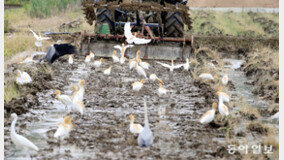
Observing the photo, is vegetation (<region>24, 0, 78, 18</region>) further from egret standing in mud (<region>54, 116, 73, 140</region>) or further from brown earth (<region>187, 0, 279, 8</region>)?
egret standing in mud (<region>54, 116, 73, 140</region>)

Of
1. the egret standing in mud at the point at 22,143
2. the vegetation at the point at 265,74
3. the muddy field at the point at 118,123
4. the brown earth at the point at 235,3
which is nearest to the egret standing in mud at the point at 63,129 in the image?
the muddy field at the point at 118,123

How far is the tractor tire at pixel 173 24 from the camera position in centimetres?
1534

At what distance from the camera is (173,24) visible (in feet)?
50.6

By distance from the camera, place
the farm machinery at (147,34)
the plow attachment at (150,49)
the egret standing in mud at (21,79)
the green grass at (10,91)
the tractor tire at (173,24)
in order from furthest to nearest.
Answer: the tractor tire at (173,24)
the plow attachment at (150,49)
the farm machinery at (147,34)
the egret standing in mud at (21,79)
the green grass at (10,91)

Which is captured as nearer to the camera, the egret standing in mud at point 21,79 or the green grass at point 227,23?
the egret standing in mud at point 21,79

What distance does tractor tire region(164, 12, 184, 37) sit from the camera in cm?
1534

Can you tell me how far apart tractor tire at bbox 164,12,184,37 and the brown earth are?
19872mm

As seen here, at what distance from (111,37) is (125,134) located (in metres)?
7.16

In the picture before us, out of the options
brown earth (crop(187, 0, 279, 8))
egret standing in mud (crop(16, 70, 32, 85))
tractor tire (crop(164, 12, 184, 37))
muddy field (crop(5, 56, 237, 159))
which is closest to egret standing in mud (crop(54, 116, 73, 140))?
muddy field (crop(5, 56, 237, 159))

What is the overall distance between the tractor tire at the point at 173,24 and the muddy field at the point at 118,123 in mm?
3003

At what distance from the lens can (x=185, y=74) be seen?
14.1m

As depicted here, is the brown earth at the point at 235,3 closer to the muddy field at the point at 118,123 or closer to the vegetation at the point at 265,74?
the vegetation at the point at 265,74

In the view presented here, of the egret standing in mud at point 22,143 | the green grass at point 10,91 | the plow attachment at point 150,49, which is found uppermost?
the plow attachment at point 150,49

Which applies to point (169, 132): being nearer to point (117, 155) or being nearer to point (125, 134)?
point (125, 134)
